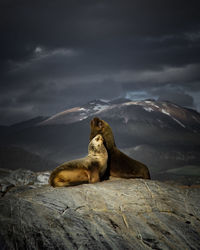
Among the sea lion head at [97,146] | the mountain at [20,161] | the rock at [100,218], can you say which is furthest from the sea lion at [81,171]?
the mountain at [20,161]

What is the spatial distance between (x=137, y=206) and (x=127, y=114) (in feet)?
199

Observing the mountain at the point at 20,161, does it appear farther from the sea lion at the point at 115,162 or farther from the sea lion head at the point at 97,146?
the sea lion head at the point at 97,146

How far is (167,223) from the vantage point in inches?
201

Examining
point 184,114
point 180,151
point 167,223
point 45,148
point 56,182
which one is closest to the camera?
point 167,223

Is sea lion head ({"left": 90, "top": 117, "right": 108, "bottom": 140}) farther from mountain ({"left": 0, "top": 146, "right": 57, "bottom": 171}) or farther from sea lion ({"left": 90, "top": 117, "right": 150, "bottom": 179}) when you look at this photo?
mountain ({"left": 0, "top": 146, "right": 57, "bottom": 171})

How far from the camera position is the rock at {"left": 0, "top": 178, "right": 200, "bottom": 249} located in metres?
3.74

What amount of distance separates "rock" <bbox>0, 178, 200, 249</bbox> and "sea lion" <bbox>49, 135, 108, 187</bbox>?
48 centimetres

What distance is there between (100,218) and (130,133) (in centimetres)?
5667

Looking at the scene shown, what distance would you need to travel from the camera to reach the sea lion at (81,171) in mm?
5969

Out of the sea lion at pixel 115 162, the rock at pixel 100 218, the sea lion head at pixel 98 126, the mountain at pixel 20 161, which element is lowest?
the mountain at pixel 20 161

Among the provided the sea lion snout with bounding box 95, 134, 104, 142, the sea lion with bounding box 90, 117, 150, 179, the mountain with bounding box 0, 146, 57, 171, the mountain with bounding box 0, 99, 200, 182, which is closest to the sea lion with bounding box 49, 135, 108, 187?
the sea lion snout with bounding box 95, 134, 104, 142

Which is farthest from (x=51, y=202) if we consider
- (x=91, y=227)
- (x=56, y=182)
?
(x=56, y=182)

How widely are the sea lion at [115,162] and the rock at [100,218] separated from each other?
1.09 meters

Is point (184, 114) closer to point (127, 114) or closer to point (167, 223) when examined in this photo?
point (127, 114)
